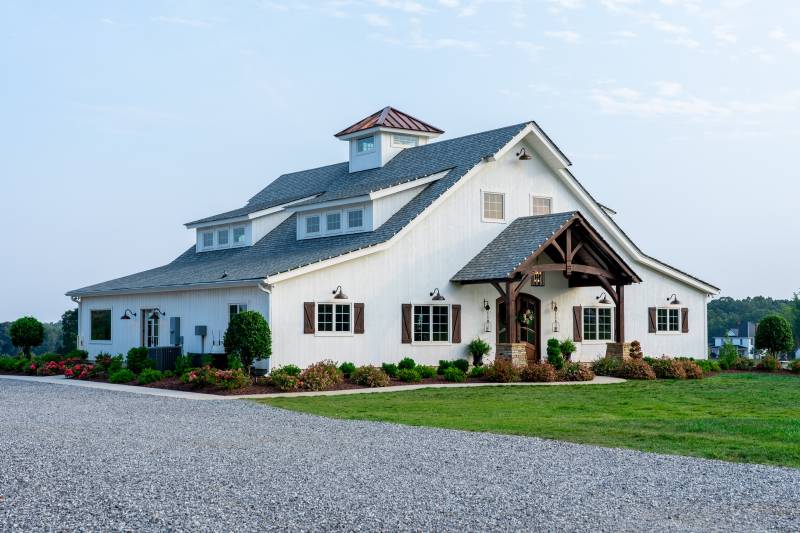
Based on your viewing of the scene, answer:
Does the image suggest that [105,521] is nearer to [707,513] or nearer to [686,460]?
[707,513]

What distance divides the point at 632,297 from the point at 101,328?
17.9m

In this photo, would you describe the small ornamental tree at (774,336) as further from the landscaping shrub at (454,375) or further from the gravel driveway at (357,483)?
the gravel driveway at (357,483)

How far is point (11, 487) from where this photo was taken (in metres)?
9.77

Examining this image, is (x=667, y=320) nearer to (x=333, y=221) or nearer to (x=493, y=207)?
(x=493, y=207)

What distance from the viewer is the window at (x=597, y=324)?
32031 mm

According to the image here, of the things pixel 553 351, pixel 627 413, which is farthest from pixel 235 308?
pixel 627 413

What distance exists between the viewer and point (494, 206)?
100ft

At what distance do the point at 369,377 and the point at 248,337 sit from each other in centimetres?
310

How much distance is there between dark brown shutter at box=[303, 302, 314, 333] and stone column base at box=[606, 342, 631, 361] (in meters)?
9.67

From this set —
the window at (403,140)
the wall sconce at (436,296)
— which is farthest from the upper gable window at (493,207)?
the window at (403,140)

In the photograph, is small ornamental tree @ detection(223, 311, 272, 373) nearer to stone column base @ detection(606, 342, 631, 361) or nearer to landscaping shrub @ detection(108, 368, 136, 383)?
landscaping shrub @ detection(108, 368, 136, 383)

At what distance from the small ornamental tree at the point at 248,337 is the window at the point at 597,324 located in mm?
11797

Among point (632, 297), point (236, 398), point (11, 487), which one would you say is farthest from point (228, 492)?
point (632, 297)

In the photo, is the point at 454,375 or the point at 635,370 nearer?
the point at 454,375
